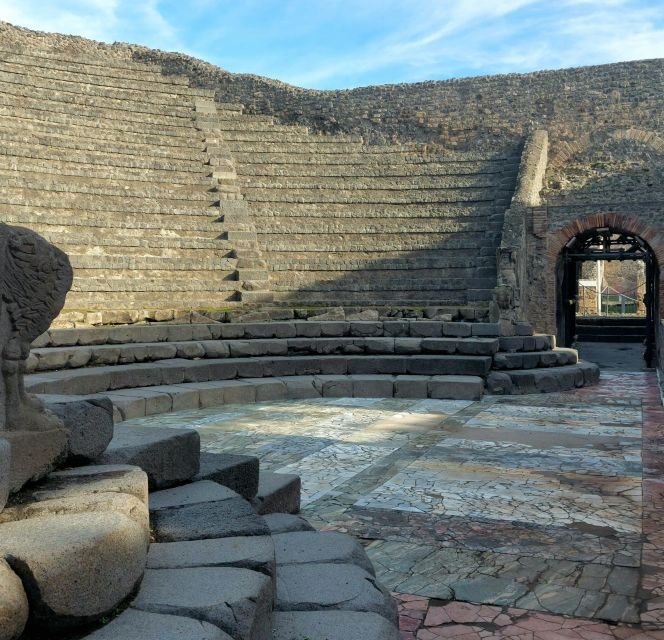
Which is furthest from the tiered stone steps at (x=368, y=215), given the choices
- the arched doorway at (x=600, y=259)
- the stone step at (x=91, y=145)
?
the arched doorway at (x=600, y=259)

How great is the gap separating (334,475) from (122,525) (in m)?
2.75

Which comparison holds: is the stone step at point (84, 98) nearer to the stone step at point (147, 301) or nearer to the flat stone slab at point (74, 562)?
the stone step at point (147, 301)


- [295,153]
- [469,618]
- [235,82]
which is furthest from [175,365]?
[235,82]

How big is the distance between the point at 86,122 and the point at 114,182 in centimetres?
289

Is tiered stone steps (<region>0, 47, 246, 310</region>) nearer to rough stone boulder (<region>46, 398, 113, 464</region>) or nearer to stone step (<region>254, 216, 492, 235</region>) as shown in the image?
stone step (<region>254, 216, 492, 235</region>)

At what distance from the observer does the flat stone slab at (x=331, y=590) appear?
2.50m

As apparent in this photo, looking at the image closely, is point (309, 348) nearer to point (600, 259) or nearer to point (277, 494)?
point (277, 494)

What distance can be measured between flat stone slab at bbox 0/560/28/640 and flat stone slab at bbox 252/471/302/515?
1828mm

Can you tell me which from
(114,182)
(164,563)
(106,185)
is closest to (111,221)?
(106,185)

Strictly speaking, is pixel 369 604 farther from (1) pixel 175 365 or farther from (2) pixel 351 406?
(1) pixel 175 365

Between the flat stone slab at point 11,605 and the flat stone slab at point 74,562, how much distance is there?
0.03 meters

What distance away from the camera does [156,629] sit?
202 centimetres

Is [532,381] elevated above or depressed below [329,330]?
below

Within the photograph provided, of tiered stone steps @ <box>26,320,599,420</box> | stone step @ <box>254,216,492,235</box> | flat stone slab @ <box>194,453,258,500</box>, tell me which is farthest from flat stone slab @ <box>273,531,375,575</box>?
stone step @ <box>254,216,492,235</box>
